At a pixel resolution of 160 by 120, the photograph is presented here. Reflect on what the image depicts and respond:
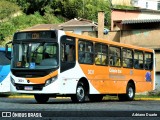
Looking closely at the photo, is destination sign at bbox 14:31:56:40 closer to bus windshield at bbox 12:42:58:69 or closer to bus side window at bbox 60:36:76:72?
bus windshield at bbox 12:42:58:69

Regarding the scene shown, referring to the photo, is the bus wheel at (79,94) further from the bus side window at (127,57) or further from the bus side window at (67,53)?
the bus side window at (127,57)

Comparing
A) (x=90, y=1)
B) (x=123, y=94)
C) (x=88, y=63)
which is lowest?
(x=123, y=94)

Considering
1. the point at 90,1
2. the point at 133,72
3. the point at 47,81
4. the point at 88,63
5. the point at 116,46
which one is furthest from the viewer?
the point at 90,1

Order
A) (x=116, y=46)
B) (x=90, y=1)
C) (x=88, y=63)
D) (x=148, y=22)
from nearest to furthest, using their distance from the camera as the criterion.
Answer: (x=88, y=63)
(x=116, y=46)
(x=148, y=22)
(x=90, y=1)

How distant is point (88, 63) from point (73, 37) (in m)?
1.53

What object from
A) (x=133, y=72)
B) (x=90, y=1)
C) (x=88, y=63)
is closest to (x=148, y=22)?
(x=133, y=72)

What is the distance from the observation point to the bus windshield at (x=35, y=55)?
18.0m

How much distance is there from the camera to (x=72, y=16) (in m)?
75.1

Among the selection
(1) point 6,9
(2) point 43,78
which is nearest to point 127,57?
(2) point 43,78

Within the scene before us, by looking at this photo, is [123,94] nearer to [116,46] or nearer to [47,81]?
[116,46]

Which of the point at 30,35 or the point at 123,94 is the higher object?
the point at 30,35

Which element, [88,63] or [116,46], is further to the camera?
[116,46]

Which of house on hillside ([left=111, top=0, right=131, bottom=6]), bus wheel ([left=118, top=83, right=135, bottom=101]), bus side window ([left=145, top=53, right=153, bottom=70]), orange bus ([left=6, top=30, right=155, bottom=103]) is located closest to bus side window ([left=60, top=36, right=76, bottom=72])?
orange bus ([left=6, top=30, right=155, bottom=103])

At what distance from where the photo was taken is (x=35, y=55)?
18.2 metres
